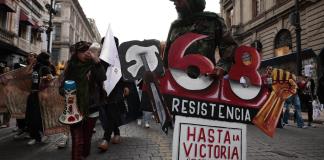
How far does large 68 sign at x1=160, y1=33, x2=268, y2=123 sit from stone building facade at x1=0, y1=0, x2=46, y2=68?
19736 mm

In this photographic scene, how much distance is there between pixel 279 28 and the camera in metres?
24.2

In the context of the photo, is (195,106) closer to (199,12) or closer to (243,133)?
(243,133)

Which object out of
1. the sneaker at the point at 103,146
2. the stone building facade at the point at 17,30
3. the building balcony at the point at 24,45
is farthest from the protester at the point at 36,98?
the building balcony at the point at 24,45

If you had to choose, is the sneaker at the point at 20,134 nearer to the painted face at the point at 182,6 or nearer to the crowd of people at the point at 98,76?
the crowd of people at the point at 98,76

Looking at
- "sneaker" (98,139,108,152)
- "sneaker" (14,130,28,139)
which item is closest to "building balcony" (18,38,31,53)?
"sneaker" (14,130,28,139)

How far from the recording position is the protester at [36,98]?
5.81 m

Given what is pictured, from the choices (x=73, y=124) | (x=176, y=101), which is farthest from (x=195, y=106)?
(x=73, y=124)

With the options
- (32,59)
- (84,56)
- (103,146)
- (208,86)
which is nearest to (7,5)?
(32,59)

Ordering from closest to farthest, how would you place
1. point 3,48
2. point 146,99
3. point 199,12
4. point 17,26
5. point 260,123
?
point 146,99, point 260,123, point 199,12, point 3,48, point 17,26

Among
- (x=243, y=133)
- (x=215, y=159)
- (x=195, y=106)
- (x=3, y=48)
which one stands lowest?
(x=215, y=159)

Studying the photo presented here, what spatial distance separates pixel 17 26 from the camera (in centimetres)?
2636

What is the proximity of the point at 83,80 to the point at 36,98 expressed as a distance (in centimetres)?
235

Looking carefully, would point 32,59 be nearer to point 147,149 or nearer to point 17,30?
point 147,149

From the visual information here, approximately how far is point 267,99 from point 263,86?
0.10 metres
